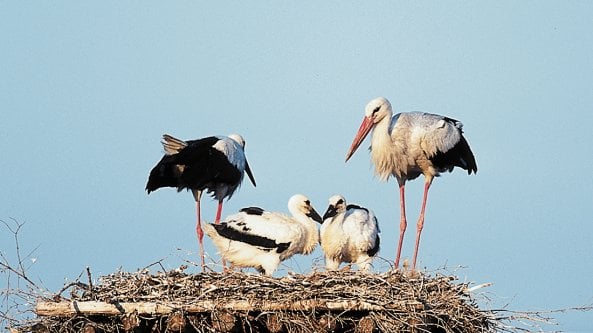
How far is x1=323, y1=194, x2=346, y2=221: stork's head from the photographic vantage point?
28.6ft

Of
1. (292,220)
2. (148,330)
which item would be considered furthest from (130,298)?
(292,220)

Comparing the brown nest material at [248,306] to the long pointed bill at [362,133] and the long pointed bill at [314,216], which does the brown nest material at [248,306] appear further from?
the long pointed bill at [362,133]

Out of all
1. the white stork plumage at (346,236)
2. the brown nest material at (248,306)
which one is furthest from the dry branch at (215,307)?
the white stork plumage at (346,236)

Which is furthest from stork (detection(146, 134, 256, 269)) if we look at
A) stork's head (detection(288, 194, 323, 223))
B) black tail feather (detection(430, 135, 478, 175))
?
black tail feather (detection(430, 135, 478, 175))

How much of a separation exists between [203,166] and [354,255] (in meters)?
1.57

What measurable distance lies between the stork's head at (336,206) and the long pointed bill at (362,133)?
856mm

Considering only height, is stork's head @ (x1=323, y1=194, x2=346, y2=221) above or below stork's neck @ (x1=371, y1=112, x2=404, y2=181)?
below

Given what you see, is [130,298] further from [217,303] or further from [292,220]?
[292,220]

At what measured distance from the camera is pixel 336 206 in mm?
8719

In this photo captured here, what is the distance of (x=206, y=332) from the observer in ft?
21.7

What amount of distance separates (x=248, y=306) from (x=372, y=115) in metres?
3.17

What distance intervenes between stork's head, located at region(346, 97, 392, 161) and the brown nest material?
2.71 m

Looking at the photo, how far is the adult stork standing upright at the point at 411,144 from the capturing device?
9320mm

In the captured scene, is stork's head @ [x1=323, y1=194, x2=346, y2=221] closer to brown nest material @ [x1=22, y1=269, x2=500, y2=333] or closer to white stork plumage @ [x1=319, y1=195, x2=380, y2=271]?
white stork plumage @ [x1=319, y1=195, x2=380, y2=271]
